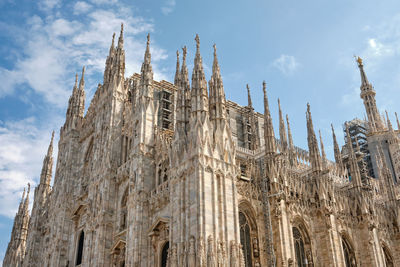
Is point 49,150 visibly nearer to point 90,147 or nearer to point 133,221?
point 90,147

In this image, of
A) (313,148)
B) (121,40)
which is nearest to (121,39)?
(121,40)

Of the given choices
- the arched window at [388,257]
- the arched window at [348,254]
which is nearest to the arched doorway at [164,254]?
the arched window at [348,254]

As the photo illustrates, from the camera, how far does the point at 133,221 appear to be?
30.0 m

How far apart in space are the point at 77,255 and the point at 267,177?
779 inches

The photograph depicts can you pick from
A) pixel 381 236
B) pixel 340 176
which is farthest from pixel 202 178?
pixel 340 176

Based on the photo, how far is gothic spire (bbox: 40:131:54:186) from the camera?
5343cm

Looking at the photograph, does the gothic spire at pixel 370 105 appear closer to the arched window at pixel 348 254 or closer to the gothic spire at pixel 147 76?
the arched window at pixel 348 254

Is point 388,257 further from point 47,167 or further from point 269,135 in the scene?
point 47,167

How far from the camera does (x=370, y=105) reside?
220 ft

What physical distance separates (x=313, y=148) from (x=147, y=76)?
14.9m

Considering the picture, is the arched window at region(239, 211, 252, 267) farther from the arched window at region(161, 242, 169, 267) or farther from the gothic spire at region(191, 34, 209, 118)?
the gothic spire at region(191, 34, 209, 118)

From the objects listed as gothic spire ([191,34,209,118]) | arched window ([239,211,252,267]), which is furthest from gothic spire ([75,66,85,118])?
arched window ([239,211,252,267])

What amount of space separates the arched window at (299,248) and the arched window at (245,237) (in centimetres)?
433

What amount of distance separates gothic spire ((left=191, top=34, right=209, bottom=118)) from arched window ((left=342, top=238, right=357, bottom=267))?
54.1ft
